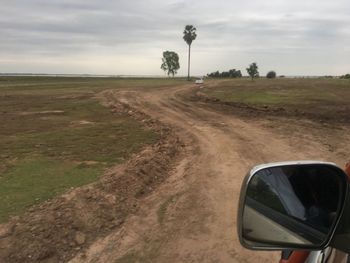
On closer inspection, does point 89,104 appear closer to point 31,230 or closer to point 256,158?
point 256,158

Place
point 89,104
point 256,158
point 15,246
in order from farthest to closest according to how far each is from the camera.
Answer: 1. point 89,104
2. point 256,158
3. point 15,246

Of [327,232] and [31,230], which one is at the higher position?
[327,232]

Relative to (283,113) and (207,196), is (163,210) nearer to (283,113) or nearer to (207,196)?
(207,196)

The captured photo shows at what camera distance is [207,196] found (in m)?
7.95

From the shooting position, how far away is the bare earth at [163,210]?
233 inches

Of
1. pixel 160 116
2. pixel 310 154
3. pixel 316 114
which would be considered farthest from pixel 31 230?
pixel 316 114

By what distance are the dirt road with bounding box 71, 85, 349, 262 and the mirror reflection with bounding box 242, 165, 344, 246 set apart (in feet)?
12.6

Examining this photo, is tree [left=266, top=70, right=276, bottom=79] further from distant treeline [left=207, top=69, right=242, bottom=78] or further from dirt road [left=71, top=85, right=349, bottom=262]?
dirt road [left=71, top=85, right=349, bottom=262]

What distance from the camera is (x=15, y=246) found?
20.0 ft

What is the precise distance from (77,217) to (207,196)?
7.18 feet

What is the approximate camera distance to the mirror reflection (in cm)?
184

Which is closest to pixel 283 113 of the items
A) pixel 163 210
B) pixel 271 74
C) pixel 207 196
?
pixel 207 196

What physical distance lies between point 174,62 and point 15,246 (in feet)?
396

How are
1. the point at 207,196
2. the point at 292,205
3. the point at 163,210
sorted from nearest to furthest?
the point at 292,205
the point at 163,210
the point at 207,196
